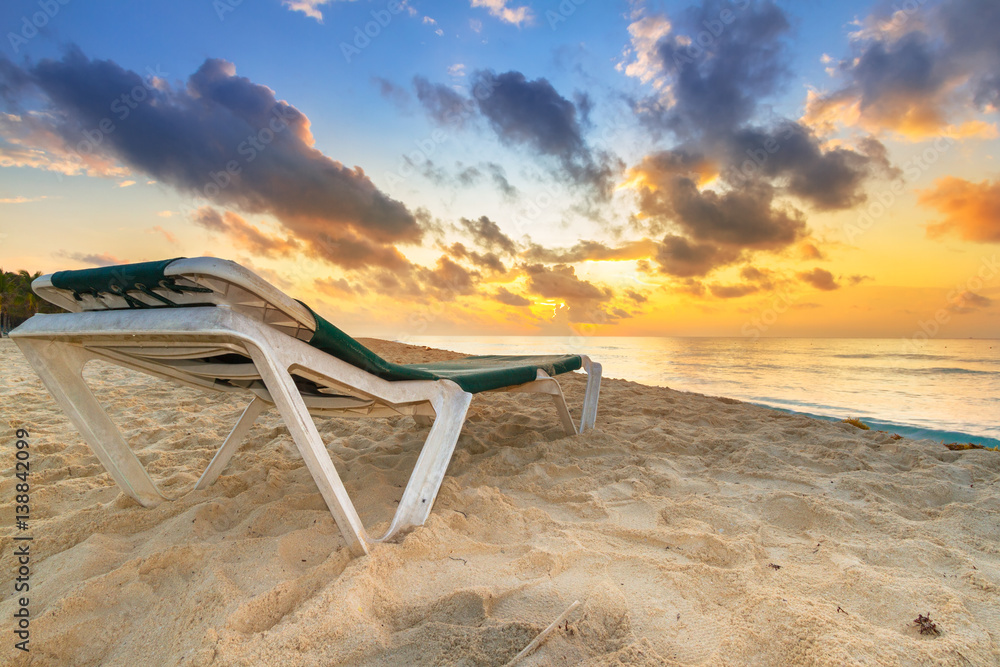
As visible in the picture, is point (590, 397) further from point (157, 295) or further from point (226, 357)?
point (157, 295)

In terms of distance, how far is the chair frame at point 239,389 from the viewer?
1626 millimetres

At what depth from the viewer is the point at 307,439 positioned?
5.55ft

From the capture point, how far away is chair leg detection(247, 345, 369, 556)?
1630 mm

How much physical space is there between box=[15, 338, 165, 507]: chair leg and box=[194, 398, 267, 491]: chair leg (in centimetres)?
26

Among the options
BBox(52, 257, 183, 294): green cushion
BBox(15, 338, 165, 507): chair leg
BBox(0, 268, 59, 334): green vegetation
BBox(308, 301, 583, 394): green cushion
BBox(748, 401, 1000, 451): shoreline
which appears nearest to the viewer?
BBox(52, 257, 183, 294): green cushion

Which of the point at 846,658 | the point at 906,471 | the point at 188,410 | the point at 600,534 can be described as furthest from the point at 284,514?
the point at 906,471

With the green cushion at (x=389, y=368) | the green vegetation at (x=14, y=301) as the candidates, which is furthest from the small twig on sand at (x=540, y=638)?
the green vegetation at (x=14, y=301)

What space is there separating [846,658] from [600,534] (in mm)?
1018

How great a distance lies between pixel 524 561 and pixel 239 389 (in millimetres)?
1845

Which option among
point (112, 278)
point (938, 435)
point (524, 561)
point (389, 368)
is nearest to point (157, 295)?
point (112, 278)

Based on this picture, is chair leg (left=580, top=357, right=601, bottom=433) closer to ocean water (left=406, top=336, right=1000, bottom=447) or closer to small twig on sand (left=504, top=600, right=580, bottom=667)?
small twig on sand (left=504, top=600, right=580, bottom=667)

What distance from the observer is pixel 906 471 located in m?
3.42

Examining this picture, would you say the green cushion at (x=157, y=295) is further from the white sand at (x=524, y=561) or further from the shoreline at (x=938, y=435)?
the shoreline at (x=938, y=435)

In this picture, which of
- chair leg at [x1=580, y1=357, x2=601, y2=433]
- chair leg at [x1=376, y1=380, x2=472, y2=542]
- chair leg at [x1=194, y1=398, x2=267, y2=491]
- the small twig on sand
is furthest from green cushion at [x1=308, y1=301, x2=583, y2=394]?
the small twig on sand
